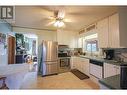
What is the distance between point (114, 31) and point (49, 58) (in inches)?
120

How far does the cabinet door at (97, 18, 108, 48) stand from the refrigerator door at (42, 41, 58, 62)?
2.15 meters

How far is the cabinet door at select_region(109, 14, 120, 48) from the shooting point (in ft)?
10.6

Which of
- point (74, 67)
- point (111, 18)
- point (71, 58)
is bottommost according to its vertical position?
point (74, 67)

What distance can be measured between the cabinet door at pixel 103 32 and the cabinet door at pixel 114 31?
22cm

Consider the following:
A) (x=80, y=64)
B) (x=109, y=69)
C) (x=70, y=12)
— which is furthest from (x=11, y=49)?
(x=109, y=69)

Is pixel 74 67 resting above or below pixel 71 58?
below

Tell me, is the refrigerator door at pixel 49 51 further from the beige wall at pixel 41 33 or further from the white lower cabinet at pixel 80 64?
the white lower cabinet at pixel 80 64

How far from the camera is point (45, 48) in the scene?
5371 millimetres

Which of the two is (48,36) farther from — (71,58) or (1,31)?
(1,31)

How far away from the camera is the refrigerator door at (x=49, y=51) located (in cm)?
537

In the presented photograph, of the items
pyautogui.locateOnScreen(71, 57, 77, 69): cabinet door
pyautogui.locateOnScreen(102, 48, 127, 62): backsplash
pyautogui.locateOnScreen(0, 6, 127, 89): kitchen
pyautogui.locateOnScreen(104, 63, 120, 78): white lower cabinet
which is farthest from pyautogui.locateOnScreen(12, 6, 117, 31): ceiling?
pyautogui.locateOnScreen(71, 57, 77, 69): cabinet door

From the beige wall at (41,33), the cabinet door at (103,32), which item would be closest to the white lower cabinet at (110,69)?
the cabinet door at (103,32)
